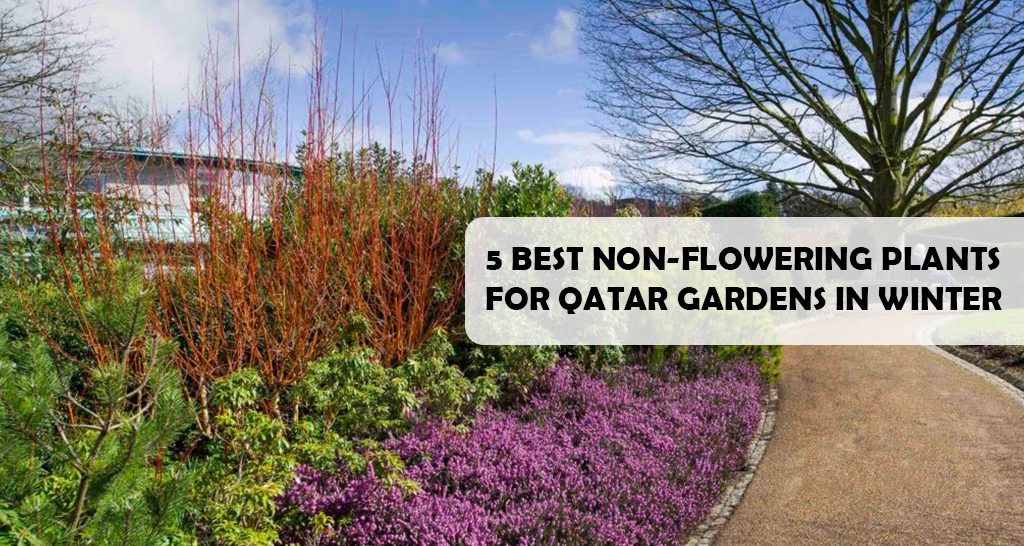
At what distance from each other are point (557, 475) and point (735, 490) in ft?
4.75

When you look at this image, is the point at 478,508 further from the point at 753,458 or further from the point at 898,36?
the point at 898,36

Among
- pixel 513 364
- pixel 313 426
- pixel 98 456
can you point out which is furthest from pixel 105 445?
pixel 513 364

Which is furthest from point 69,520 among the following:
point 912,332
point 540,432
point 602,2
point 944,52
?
point 944,52

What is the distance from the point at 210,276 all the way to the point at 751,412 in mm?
4474

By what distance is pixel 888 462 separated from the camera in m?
5.22

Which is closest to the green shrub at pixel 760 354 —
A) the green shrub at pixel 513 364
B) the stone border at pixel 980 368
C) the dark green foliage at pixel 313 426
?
the stone border at pixel 980 368

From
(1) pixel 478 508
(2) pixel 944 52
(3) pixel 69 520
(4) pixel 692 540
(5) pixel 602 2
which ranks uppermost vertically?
(5) pixel 602 2

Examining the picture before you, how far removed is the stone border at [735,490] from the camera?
4113 millimetres

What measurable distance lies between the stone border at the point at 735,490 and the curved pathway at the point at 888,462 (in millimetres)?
66

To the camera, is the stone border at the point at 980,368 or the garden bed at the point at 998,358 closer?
the stone border at the point at 980,368

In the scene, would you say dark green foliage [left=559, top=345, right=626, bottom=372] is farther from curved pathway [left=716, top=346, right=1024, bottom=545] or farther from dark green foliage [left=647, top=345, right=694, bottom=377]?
curved pathway [left=716, top=346, right=1024, bottom=545]

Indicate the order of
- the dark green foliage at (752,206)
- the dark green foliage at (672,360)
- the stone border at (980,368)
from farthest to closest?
the dark green foliage at (752,206) → the stone border at (980,368) → the dark green foliage at (672,360)

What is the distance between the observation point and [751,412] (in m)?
5.98

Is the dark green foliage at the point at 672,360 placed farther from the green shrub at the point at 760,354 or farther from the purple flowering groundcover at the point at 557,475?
the purple flowering groundcover at the point at 557,475
